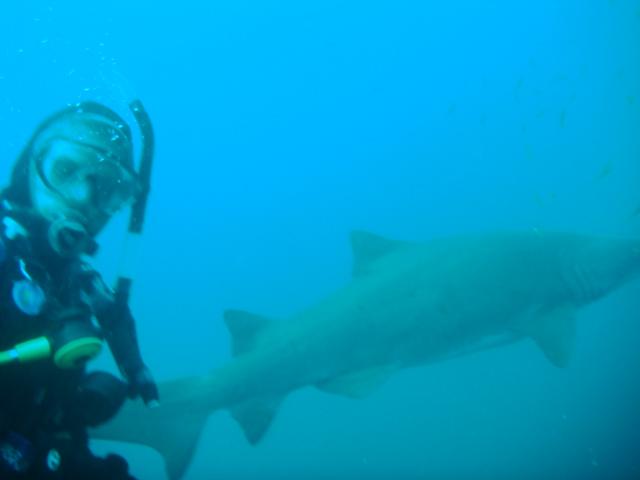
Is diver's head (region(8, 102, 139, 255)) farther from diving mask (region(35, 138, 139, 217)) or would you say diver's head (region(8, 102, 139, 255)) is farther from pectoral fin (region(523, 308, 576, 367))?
pectoral fin (region(523, 308, 576, 367))

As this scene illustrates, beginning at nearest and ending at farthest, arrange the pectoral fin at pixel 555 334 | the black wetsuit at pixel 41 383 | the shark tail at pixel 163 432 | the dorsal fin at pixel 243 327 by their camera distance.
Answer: the black wetsuit at pixel 41 383
the shark tail at pixel 163 432
the dorsal fin at pixel 243 327
the pectoral fin at pixel 555 334

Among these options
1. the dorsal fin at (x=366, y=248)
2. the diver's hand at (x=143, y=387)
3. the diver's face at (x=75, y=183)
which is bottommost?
the dorsal fin at (x=366, y=248)

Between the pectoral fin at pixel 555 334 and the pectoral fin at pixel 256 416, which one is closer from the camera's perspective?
the pectoral fin at pixel 256 416

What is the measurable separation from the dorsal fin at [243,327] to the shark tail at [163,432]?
1.08 m

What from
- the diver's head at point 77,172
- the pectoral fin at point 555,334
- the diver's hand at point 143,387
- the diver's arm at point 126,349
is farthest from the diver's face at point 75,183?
the pectoral fin at point 555,334

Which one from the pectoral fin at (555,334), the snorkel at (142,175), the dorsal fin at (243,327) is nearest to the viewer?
the snorkel at (142,175)

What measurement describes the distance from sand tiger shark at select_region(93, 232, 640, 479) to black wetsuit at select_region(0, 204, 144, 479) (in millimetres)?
3944

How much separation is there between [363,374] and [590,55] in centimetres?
13543

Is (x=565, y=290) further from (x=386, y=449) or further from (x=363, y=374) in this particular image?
(x=386, y=449)

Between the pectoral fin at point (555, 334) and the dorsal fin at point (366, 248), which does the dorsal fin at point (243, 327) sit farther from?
the pectoral fin at point (555, 334)

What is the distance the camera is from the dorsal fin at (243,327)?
7.55 m

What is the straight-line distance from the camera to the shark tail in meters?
6.46

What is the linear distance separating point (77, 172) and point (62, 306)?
3.50ft

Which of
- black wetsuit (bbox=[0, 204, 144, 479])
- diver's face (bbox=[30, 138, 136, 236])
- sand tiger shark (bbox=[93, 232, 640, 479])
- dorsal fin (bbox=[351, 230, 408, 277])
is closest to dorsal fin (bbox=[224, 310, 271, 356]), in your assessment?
sand tiger shark (bbox=[93, 232, 640, 479])
